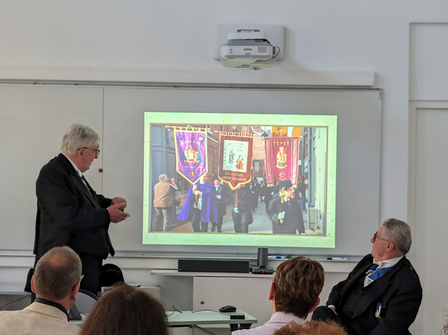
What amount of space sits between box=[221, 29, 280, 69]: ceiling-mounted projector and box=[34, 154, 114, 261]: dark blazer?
1694 millimetres

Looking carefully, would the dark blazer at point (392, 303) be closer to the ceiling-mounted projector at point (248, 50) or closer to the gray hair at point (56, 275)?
the gray hair at point (56, 275)

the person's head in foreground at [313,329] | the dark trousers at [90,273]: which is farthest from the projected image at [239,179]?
the person's head in foreground at [313,329]

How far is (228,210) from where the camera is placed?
15.7 feet

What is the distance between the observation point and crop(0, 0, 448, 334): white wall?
15.7ft

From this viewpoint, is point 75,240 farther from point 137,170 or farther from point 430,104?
point 430,104

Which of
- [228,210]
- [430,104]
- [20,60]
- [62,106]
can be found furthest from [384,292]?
[20,60]

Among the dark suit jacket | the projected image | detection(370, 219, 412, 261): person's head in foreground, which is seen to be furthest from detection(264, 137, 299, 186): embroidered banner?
detection(370, 219, 412, 261): person's head in foreground

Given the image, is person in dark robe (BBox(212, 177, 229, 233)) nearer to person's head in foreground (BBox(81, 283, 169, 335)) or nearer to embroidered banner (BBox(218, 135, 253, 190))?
embroidered banner (BBox(218, 135, 253, 190))

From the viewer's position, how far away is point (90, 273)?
3.45 meters

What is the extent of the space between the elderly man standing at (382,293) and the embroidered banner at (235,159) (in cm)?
143

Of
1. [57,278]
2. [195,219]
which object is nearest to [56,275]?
[57,278]

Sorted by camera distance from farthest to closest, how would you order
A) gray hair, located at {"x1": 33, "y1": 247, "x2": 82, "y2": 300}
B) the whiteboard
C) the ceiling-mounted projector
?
the whiteboard → the ceiling-mounted projector → gray hair, located at {"x1": 33, "y1": 247, "x2": 82, "y2": 300}

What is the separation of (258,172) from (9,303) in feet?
7.72

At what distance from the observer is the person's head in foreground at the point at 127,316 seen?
4.14ft
